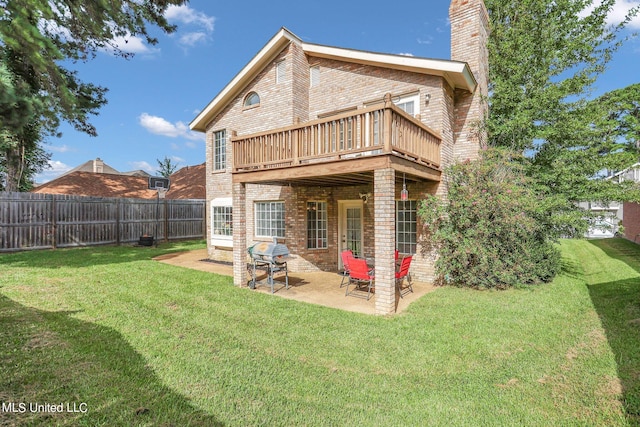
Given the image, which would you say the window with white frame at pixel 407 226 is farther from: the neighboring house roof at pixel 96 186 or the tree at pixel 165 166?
the tree at pixel 165 166

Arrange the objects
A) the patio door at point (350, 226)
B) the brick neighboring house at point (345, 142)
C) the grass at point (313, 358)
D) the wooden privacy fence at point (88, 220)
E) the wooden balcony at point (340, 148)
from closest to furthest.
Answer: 1. the grass at point (313, 358)
2. the wooden balcony at point (340, 148)
3. the brick neighboring house at point (345, 142)
4. the patio door at point (350, 226)
5. the wooden privacy fence at point (88, 220)

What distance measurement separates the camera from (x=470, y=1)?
907 cm

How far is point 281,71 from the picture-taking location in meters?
10.7

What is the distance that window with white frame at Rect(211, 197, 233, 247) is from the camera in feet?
41.5

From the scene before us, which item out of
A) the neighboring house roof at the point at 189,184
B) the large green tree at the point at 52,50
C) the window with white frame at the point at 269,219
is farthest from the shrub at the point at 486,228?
the neighboring house roof at the point at 189,184

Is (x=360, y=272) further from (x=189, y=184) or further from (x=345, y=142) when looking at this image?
(x=189, y=184)

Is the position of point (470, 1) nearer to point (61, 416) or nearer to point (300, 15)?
point (300, 15)

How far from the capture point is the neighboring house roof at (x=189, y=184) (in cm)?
2316

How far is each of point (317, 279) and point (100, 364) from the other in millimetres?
5961

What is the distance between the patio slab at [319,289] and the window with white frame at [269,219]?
64.7 inches

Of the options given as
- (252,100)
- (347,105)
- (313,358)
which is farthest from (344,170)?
(252,100)

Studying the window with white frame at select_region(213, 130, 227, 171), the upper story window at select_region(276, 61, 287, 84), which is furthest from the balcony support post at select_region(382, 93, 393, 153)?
the window with white frame at select_region(213, 130, 227, 171)

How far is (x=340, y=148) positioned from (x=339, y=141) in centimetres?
80

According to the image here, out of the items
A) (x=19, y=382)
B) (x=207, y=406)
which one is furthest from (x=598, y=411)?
(x=19, y=382)
